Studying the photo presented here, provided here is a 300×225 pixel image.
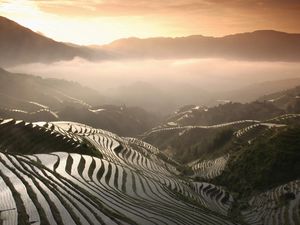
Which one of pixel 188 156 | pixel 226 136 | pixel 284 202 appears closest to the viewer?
pixel 284 202

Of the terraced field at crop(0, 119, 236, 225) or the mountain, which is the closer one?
the terraced field at crop(0, 119, 236, 225)

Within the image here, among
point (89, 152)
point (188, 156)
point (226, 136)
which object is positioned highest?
point (89, 152)

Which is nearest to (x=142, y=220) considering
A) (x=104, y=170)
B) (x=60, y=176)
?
(x=60, y=176)

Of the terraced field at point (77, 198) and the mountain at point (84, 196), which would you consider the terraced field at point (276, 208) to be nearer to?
the mountain at point (84, 196)

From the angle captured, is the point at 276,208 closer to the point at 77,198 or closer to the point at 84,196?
the point at 84,196

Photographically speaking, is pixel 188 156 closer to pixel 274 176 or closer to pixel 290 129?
pixel 290 129

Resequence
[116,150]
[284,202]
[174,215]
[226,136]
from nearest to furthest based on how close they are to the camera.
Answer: [174,215] < [284,202] < [116,150] < [226,136]

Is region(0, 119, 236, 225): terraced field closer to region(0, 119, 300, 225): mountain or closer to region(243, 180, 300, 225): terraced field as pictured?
region(0, 119, 300, 225): mountain

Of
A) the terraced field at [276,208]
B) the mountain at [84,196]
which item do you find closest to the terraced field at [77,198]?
the mountain at [84,196]

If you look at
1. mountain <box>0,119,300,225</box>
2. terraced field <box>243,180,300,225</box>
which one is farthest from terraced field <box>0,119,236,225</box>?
terraced field <box>243,180,300,225</box>

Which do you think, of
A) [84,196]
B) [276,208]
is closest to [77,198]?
[84,196]

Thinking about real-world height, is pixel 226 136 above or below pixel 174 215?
below
